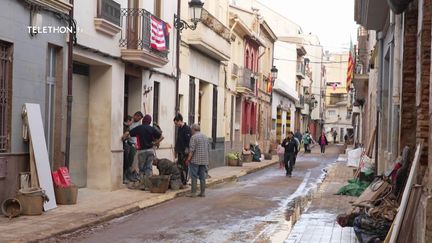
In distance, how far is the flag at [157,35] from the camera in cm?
1562

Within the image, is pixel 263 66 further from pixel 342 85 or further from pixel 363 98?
pixel 342 85

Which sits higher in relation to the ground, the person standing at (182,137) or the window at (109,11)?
the window at (109,11)

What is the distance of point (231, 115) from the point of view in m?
28.8

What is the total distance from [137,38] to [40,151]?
5008 mm

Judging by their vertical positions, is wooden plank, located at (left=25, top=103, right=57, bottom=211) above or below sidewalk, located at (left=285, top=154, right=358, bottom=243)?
above

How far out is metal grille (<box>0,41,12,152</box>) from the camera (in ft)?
32.6

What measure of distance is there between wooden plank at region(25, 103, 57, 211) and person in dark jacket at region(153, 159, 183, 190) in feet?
13.2

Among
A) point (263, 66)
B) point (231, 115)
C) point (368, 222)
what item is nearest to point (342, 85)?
point (263, 66)

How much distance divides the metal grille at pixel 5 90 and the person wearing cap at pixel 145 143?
470 centimetres

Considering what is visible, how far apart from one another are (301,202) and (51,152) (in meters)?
5.56

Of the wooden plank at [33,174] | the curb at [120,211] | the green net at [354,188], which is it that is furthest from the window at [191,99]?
the wooden plank at [33,174]

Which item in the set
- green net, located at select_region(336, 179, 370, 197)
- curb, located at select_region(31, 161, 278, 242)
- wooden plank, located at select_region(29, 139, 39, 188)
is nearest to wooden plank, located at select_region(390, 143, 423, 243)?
curb, located at select_region(31, 161, 278, 242)

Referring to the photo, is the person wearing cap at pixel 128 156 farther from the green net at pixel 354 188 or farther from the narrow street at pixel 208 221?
the green net at pixel 354 188

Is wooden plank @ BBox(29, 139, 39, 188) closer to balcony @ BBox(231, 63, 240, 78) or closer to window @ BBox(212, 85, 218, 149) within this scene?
window @ BBox(212, 85, 218, 149)
